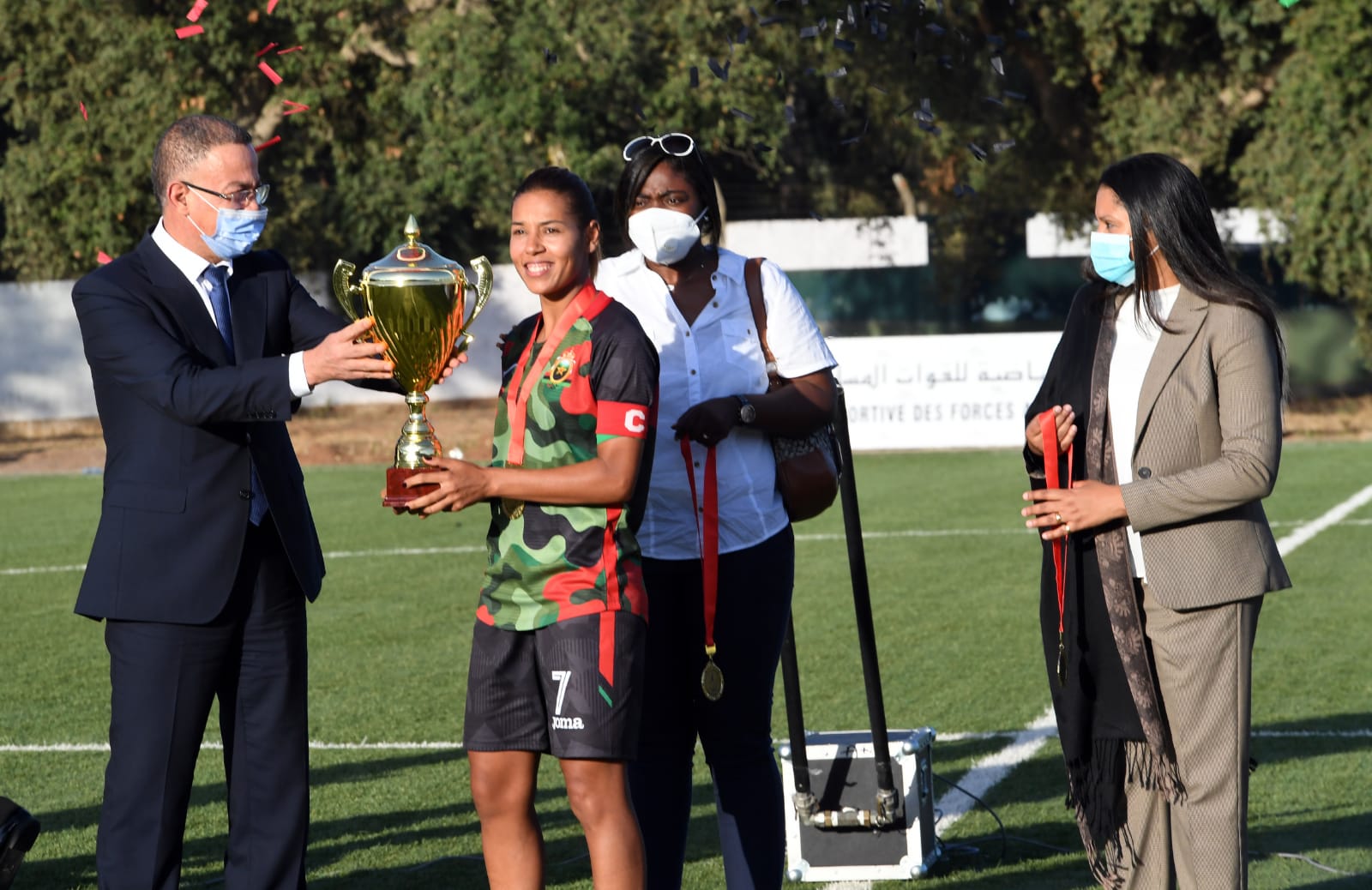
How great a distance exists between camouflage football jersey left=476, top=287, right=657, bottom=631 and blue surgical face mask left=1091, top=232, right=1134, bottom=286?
1060mm

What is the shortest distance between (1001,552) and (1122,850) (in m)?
8.77

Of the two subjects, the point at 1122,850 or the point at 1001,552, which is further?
the point at 1001,552

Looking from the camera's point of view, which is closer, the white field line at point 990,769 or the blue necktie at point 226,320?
the blue necktie at point 226,320

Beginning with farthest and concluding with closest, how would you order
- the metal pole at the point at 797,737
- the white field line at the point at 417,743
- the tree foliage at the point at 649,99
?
1. the tree foliage at the point at 649,99
2. the white field line at the point at 417,743
3. the metal pole at the point at 797,737

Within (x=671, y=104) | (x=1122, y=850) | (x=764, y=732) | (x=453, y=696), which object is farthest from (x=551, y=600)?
(x=671, y=104)

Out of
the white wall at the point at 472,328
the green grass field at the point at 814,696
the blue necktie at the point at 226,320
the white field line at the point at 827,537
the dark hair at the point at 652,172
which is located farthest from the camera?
the white wall at the point at 472,328

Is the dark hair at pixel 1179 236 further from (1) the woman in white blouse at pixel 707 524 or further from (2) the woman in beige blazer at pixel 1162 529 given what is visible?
(1) the woman in white blouse at pixel 707 524

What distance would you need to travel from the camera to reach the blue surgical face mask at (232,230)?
430 centimetres

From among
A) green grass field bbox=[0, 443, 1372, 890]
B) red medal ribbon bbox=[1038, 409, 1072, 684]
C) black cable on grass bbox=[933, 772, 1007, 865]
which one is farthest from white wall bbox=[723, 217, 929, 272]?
red medal ribbon bbox=[1038, 409, 1072, 684]

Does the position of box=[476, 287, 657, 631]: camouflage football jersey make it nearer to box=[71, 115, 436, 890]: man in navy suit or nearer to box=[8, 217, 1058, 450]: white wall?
box=[71, 115, 436, 890]: man in navy suit

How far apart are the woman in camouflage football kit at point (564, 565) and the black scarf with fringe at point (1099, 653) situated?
1.03 m

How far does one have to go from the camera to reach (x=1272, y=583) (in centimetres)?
410

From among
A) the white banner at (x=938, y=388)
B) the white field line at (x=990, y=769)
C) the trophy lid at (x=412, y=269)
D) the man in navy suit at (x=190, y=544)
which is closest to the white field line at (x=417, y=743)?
the white field line at (x=990, y=769)

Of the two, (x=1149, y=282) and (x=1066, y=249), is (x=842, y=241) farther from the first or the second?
(x=1149, y=282)
